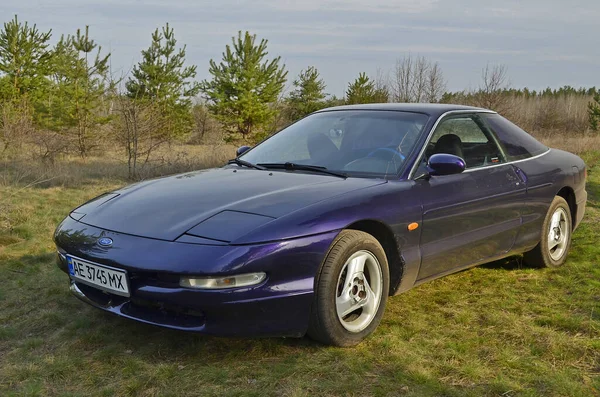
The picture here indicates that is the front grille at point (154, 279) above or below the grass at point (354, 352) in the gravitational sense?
above

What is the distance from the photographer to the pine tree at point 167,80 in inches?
1214

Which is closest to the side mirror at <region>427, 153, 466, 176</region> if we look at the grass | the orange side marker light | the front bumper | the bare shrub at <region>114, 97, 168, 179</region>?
the orange side marker light

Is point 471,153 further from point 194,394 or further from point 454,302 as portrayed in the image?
point 194,394

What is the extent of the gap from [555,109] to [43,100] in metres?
49.9

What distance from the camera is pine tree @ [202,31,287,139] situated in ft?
91.0

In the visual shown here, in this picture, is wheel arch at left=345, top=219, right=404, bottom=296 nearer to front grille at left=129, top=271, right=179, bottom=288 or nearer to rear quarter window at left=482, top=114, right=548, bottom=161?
front grille at left=129, top=271, right=179, bottom=288

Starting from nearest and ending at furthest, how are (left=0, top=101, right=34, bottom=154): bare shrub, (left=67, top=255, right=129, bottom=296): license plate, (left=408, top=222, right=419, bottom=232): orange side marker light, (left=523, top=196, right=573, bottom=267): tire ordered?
1. (left=67, top=255, right=129, bottom=296): license plate
2. (left=408, top=222, right=419, bottom=232): orange side marker light
3. (left=523, top=196, right=573, bottom=267): tire
4. (left=0, top=101, right=34, bottom=154): bare shrub

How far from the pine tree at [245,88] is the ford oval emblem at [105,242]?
25090 mm

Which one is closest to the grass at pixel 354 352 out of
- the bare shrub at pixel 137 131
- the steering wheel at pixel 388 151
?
the steering wheel at pixel 388 151

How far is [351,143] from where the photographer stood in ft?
13.6

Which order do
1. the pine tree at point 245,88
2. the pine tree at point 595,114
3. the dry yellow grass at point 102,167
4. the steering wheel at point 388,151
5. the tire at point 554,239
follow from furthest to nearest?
the pine tree at point 595,114 < the pine tree at point 245,88 < the dry yellow grass at point 102,167 < the tire at point 554,239 < the steering wheel at point 388,151

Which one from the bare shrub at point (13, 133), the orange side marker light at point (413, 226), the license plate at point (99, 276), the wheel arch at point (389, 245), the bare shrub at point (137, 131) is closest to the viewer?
the license plate at point (99, 276)

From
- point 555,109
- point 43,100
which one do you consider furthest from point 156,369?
point 555,109

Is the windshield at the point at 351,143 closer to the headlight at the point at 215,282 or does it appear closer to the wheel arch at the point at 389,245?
the wheel arch at the point at 389,245
